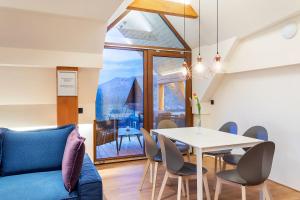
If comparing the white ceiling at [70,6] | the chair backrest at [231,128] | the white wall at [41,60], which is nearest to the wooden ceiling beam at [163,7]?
the white wall at [41,60]

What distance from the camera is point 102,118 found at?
4387 millimetres

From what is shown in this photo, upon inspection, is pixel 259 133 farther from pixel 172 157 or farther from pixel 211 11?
pixel 211 11

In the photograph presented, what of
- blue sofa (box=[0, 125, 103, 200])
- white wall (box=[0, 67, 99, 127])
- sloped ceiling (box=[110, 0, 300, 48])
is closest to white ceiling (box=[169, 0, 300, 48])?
sloped ceiling (box=[110, 0, 300, 48])

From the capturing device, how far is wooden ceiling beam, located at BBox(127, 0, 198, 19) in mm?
3710

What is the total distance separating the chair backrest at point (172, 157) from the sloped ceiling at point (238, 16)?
2.20 m

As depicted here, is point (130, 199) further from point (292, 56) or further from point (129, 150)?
point (292, 56)

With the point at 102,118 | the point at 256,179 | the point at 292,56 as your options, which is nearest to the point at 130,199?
the point at 256,179

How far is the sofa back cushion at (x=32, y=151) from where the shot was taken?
2.41m

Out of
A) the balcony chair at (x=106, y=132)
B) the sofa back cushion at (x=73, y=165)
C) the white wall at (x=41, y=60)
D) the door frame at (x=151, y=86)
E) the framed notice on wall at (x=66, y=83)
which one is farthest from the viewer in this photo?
the door frame at (x=151, y=86)

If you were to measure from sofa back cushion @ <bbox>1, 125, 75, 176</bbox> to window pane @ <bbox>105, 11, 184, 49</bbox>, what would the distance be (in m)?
2.31

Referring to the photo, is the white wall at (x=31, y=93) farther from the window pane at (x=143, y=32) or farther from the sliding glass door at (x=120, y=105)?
the window pane at (x=143, y=32)

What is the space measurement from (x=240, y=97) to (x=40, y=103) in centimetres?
335

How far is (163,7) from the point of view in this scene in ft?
12.7

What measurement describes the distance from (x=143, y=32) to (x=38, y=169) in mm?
3159
